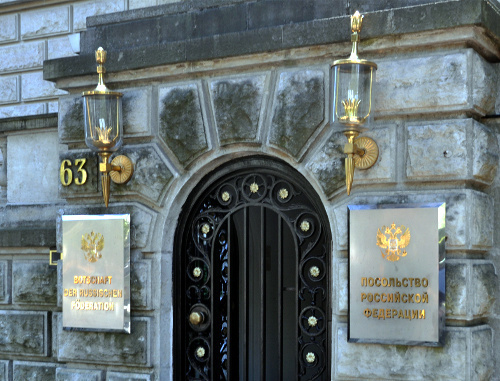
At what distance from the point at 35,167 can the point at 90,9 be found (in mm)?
2320

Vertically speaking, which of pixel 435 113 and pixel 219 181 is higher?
pixel 435 113

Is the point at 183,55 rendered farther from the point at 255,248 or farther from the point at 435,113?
A: the point at 435,113

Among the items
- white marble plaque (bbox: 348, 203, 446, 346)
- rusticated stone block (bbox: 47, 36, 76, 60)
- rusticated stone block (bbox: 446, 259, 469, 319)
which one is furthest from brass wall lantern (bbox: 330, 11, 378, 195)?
rusticated stone block (bbox: 47, 36, 76, 60)

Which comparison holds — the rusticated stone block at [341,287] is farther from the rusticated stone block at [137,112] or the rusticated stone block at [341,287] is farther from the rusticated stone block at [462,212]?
the rusticated stone block at [137,112]

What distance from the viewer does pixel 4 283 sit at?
30.0 feet

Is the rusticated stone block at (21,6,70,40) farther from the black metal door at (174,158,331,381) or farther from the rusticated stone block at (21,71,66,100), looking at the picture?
the black metal door at (174,158,331,381)

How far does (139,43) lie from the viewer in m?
8.11

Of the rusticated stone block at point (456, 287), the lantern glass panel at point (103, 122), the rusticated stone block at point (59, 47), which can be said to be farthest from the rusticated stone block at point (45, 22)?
the rusticated stone block at point (456, 287)

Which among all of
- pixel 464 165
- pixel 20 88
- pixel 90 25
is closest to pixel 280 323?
pixel 464 165

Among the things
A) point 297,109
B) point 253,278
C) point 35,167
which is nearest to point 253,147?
point 297,109

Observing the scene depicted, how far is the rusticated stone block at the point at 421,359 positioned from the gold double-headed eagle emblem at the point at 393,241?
668mm

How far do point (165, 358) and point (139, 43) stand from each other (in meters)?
2.88

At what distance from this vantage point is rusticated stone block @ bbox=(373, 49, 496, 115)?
6555 mm

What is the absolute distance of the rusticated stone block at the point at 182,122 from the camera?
25.1 feet
